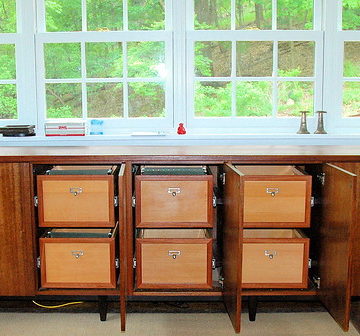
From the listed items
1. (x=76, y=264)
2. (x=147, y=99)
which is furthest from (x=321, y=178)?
(x=147, y=99)

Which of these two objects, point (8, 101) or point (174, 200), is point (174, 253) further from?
point (8, 101)

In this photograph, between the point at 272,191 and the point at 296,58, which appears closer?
the point at 272,191

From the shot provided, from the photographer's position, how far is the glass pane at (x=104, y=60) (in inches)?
146

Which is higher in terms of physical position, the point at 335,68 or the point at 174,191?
the point at 335,68

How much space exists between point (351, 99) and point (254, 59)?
2.39 ft

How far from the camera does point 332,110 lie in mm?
3727

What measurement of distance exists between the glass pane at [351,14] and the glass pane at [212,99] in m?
0.89

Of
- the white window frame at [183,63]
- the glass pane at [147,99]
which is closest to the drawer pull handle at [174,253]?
the white window frame at [183,63]

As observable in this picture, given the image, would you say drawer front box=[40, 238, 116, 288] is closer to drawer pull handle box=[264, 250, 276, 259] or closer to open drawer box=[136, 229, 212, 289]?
open drawer box=[136, 229, 212, 289]

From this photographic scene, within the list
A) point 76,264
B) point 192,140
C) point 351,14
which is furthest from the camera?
point 351,14

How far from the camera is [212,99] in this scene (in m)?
3.76

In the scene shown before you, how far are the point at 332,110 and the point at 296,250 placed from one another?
1476 mm

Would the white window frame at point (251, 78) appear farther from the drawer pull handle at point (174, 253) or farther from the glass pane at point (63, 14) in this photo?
the drawer pull handle at point (174, 253)

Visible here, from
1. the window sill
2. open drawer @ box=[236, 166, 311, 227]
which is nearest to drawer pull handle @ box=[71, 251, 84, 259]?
open drawer @ box=[236, 166, 311, 227]
